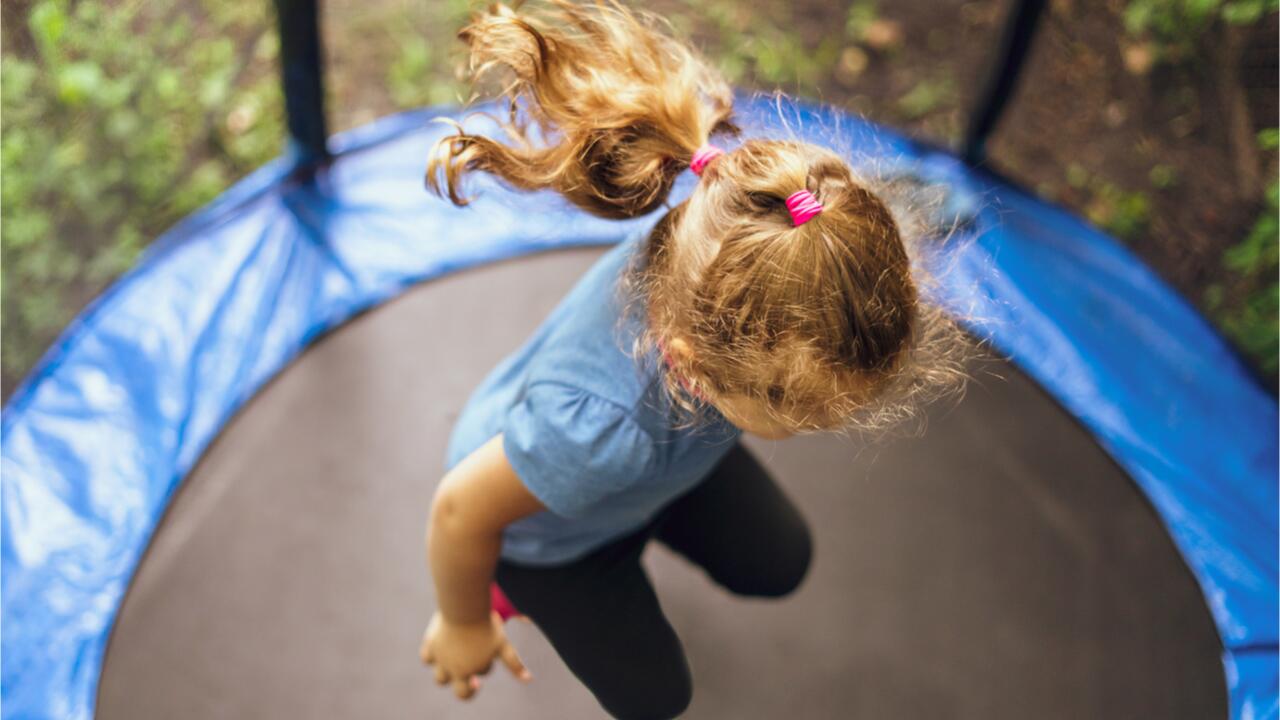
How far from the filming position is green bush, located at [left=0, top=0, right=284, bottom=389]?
1377mm

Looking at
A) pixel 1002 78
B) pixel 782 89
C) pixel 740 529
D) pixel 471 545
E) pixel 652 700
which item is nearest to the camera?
pixel 471 545

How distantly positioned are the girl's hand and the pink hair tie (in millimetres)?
493

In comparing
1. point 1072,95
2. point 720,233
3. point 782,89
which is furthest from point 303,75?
point 1072,95

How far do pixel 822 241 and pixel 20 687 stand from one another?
3.12 ft

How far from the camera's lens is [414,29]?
202cm

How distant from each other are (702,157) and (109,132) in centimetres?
129

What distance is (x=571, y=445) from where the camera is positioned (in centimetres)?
73

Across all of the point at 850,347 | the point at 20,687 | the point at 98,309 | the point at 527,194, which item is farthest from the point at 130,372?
the point at 850,347

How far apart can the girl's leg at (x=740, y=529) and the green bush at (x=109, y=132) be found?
94 cm

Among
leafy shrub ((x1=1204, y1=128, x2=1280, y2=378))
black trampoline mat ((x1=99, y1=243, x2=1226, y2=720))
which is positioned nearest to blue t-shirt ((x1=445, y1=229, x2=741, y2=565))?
black trampoline mat ((x1=99, y1=243, x2=1226, y2=720))

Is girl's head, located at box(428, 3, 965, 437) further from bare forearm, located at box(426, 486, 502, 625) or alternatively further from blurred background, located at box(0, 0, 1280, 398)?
blurred background, located at box(0, 0, 1280, 398)

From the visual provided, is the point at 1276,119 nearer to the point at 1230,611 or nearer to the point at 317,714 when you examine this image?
the point at 1230,611

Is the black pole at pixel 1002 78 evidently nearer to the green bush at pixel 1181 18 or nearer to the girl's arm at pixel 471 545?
the green bush at pixel 1181 18

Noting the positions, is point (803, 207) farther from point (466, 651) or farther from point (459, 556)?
point (466, 651)
